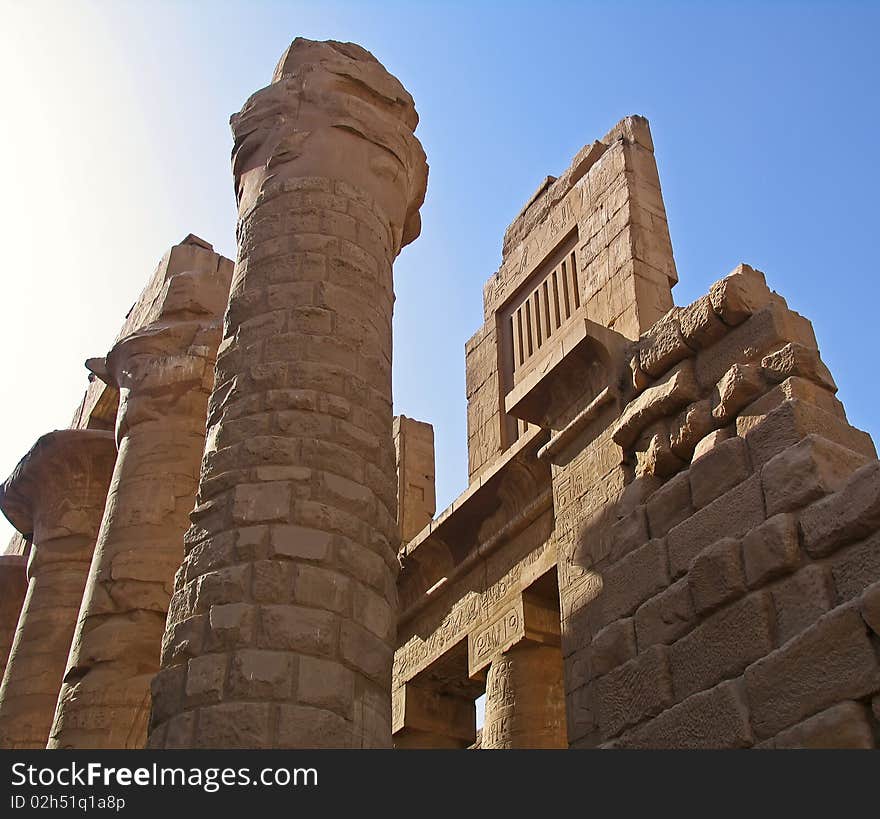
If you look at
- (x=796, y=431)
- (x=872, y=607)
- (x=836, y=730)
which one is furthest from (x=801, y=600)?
(x=796, y=431)

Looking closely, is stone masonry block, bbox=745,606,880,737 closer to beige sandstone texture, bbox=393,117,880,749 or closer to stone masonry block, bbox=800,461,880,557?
beige sandstone texture, bbox=393,117,880,749

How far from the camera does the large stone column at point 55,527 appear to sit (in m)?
11.1

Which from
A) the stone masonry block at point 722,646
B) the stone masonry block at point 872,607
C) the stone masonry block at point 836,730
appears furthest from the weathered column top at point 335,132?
the stone masonry block at point 836,730

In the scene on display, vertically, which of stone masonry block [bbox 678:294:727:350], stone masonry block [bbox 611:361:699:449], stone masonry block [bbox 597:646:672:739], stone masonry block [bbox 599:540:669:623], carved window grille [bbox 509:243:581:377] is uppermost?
carved window grille [bbox 509:243:581:377]

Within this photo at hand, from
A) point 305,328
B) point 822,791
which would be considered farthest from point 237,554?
point 822,791

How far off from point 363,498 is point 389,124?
3238mm

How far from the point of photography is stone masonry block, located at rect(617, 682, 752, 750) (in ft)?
15.2

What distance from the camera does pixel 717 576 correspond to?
16.7 ft

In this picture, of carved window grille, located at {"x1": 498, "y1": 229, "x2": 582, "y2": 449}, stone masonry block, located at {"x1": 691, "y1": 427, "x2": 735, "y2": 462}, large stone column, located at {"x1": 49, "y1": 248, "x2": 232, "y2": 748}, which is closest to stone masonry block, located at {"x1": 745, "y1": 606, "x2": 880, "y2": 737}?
stone masonry block, located at {"x1": 691, "y1": 427, "x2": 735, "y2": 462}

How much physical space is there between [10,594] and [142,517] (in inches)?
216

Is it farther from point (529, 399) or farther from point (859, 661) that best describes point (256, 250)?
point (859, 661)

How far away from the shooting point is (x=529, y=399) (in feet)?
24.8

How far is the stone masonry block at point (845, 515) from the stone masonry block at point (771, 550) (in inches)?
2.6

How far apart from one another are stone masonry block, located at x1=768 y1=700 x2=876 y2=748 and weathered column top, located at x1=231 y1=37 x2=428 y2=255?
15.2ft
